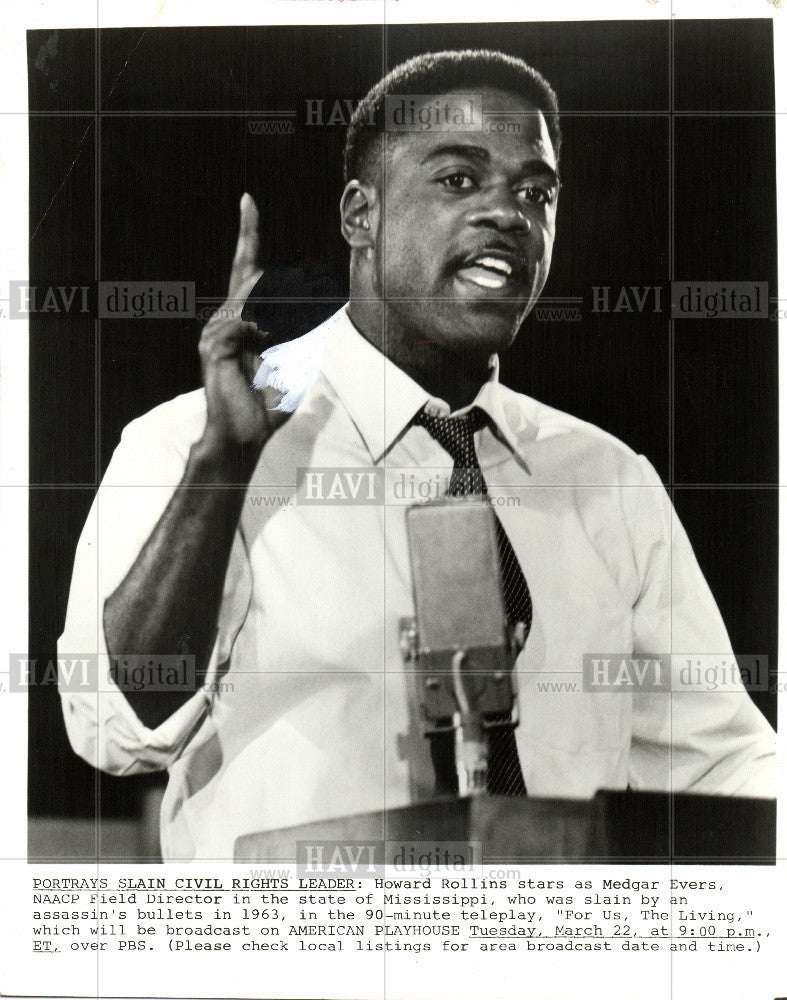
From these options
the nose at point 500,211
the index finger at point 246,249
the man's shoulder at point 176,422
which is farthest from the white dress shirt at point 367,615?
the nose at point 500,211

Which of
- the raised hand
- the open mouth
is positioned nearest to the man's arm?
the raised hand

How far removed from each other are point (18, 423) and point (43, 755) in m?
0.51

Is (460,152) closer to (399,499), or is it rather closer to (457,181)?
(457,181)

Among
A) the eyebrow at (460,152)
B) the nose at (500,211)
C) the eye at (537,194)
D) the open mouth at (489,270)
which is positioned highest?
the eyebrow at (460,152)

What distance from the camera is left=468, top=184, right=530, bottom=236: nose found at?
134 cm

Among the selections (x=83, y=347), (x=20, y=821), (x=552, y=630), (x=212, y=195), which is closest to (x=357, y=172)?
(x=212, y=195)

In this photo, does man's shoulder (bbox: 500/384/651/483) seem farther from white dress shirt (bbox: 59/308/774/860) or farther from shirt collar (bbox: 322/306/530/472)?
shirt collar (bbox: 322/306/530/472)

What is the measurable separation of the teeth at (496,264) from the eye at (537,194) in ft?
0.33

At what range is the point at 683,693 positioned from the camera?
4.52 feet

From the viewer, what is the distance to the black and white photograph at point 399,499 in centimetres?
134

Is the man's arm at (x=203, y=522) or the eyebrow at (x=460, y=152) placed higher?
the eyebrow at (x=460, y=152)

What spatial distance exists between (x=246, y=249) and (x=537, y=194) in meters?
0.45

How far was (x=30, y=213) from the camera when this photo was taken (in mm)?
1408

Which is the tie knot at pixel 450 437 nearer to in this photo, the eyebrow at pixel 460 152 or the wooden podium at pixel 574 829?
the eyebrow at pixel 460 152
